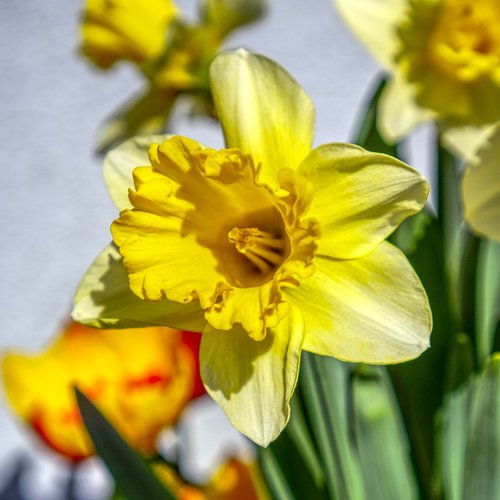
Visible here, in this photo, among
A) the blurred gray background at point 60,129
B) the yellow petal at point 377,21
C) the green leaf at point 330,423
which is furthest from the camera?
the blurred gray background at point 60,129

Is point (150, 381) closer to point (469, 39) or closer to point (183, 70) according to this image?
point (183, 70)

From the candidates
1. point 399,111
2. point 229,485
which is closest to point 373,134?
point 399,111

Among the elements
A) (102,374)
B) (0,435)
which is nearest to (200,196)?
(102,374)

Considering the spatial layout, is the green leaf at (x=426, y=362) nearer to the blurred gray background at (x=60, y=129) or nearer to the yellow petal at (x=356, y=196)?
the yellow petal at (x=356, y=196)

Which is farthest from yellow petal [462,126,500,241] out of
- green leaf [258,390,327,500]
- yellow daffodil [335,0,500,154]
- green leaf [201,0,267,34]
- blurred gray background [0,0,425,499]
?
blurred gray background [0,0,425,499]

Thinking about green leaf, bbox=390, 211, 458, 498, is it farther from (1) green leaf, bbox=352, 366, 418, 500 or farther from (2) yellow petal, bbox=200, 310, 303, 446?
(2) yellow petal, bbox=200, 310, 303, 446

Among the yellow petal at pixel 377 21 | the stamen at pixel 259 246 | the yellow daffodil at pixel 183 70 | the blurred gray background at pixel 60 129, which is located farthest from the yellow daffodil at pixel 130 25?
the blurred gray background at pixel 60 129

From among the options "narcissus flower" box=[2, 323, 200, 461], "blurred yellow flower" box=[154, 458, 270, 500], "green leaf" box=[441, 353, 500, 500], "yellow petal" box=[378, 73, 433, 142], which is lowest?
"blurred yellow flower" box=[154, 458, 270, 500]
